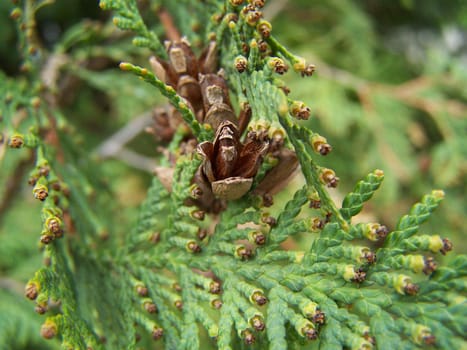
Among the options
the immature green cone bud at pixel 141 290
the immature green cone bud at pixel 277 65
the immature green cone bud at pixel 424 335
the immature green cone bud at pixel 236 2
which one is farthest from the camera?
the immature green cone bud at pixel 141 290

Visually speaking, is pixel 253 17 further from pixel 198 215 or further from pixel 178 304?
pixel 178 304

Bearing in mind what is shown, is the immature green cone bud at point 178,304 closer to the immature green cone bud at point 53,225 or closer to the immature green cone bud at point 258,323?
the immature green cone bud at point 258,323

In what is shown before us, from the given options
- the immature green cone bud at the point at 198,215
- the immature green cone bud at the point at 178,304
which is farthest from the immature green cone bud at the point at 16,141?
the immature green cone bud at the point at 178,304

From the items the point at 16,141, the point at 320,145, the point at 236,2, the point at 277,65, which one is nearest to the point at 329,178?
the point at 320,145

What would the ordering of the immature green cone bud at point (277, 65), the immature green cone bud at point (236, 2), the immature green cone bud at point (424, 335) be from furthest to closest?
1. the immature green cone bud at point (236, 2)
2. the immature green cone bud at point (277, 65)
3. the immature green cone bud at point (424, 335)

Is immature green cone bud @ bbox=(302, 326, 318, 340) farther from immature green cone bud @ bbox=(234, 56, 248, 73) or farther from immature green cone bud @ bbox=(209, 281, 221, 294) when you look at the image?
immature green cone bud @ bbox=(234, 56, 248, 73)

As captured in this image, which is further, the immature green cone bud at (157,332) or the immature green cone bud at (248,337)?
the immature green cone bud at (157,332)

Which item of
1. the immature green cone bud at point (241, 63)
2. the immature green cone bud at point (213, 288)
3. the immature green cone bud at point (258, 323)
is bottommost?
the immature green cone bud at point (213, 288)

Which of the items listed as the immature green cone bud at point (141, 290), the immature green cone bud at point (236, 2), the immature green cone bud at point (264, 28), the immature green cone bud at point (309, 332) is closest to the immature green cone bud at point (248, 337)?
the immature green cone bud at point (309, 332)

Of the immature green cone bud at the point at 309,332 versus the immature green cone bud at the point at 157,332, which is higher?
the immature green cone bud at the point at 309,332

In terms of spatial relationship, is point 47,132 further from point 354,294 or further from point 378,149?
point 378,149

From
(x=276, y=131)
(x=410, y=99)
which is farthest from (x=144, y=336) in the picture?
(x=410, y=99)
